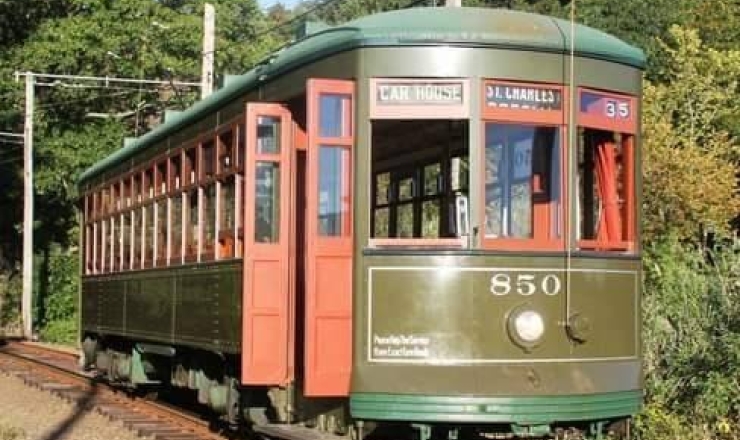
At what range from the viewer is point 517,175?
855cm

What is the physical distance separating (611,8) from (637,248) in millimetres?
39374

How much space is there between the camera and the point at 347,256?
8500 millimetres

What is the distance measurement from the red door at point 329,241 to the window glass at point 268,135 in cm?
84

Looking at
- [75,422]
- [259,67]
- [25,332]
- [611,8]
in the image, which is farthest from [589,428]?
[611,8]

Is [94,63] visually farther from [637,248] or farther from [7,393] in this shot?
[637,248]

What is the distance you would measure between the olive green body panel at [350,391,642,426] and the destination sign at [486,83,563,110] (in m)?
1.89

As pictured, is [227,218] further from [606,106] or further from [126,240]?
[126,240]

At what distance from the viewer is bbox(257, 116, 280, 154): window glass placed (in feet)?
30.4

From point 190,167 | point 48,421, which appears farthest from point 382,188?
point 48,421

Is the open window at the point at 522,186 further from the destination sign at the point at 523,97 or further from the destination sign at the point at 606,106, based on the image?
the destination sign at the point at 606,106

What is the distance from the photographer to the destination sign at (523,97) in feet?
27.3

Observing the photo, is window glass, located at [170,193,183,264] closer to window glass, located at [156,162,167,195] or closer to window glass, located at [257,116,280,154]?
window glass, located at [156,162,167,195]

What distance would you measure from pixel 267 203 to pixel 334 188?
0.99 metres

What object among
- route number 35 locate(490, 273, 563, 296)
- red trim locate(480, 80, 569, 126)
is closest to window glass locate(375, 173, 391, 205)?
red trim locate(480, 80, 569, 126)
